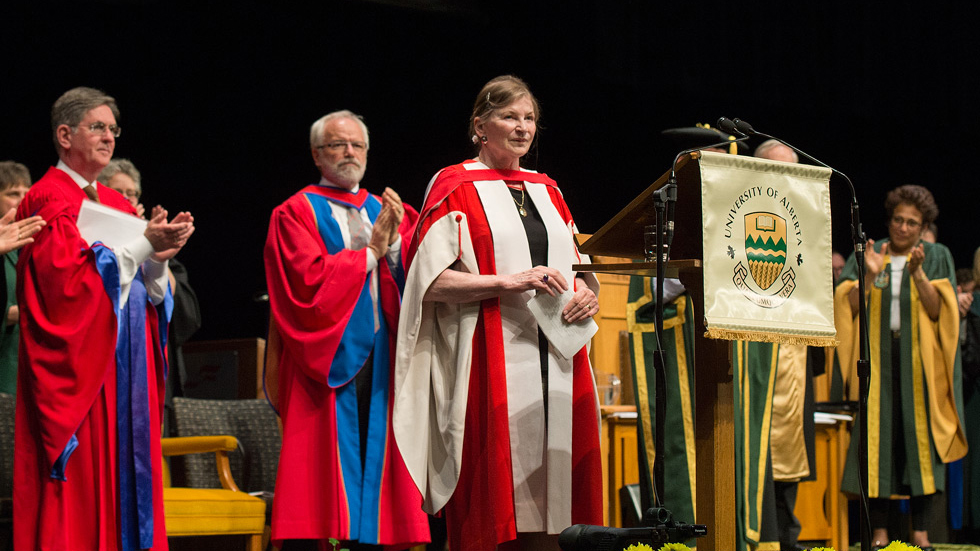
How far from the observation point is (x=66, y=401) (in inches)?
145

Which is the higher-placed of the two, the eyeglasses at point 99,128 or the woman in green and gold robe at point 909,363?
the eyeglasses at point 99,128

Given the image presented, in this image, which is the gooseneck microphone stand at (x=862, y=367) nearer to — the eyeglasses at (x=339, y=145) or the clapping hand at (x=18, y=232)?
the eyeglasses at (x=339, y=145)

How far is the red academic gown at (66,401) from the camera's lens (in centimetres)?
366

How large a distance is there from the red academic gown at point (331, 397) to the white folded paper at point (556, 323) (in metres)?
1.10

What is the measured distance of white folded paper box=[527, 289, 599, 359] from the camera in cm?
324

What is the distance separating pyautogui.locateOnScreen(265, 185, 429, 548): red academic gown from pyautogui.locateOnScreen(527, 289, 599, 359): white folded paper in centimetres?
110

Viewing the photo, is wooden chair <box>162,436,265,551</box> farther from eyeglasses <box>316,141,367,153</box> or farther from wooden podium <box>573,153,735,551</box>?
wooden podium <box>573,153,735,551</box>

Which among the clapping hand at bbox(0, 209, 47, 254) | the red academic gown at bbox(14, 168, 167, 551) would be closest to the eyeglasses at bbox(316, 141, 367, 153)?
the red academic gown at bbox(14, 168, 167, 551)

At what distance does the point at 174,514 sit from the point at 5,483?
645 mm

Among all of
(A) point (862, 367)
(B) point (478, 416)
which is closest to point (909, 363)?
(A) point (862, 367)

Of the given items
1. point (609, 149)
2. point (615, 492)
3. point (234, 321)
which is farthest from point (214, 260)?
point (615, 492)

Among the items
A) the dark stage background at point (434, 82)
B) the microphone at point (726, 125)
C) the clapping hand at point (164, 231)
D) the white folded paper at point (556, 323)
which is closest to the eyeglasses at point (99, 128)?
the clapping hand at point (164, 231)

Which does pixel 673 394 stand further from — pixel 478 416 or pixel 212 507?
pixel 212 507

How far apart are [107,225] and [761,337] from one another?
2.40 meters
